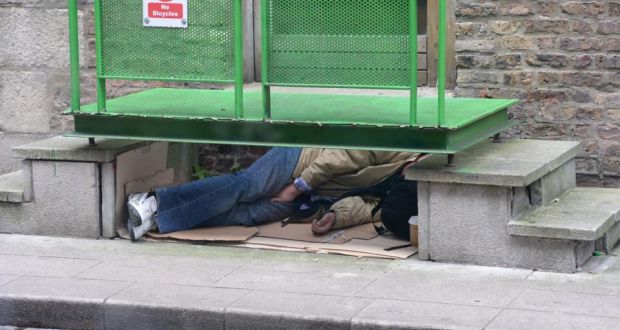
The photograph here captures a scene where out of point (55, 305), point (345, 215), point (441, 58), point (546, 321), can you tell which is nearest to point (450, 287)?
point (546, 321)

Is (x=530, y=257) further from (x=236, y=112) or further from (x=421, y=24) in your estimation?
(x=421, y=24)

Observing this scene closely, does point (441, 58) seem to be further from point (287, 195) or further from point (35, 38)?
point (35, 38)

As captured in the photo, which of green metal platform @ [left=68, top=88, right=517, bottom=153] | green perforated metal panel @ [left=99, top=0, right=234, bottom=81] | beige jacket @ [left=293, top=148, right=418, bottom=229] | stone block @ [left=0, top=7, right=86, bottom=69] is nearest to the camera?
green metal platform @ [left=68, top=88, right=517, bottom=153]

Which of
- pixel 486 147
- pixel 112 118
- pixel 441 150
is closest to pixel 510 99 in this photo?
pixel 486 147

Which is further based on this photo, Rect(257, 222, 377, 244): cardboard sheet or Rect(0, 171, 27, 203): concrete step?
Rect(0, 171, 27, 203): concrete step

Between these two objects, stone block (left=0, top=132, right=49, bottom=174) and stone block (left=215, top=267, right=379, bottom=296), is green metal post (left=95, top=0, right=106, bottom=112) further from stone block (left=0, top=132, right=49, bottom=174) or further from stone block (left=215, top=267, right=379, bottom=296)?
stone block (left=0, top=132, right=49, bottom=174)

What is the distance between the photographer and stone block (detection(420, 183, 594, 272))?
696cm

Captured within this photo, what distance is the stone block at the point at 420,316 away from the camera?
19.6 ft

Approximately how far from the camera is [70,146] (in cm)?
800

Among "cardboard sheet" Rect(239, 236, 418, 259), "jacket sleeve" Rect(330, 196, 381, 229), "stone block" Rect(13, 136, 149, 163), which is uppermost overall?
"stone block" Rect(13, 136, 149, 163)

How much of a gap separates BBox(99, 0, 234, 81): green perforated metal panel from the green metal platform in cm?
27

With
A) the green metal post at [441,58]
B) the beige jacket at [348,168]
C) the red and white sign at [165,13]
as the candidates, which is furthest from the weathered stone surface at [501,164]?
the red and white sign at [165,13]

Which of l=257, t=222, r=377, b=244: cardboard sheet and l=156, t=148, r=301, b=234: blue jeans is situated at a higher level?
l=156, t=148, r=301, b=234: blue jeans

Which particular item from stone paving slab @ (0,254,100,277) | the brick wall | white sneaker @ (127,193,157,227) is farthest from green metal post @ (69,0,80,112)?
the brick wall
